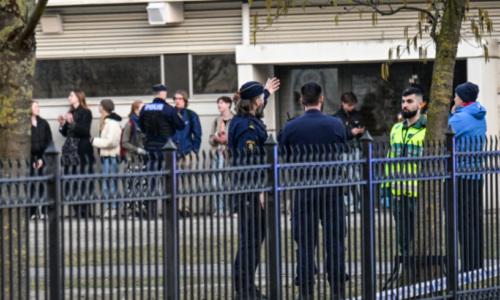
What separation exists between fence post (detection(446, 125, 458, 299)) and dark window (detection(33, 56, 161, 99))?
330 inches

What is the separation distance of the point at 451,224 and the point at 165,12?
26.8 ft

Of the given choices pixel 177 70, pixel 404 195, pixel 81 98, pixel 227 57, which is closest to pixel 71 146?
pixel 81 98

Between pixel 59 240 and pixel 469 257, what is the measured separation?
3.78 metres

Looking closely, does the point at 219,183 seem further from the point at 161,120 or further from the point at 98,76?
the point at 98,76

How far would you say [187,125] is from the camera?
13.9m

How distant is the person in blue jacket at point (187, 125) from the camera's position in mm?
13773

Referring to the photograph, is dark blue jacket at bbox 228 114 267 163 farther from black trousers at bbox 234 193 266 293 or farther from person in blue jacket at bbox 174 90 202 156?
person in blue jacket at bbox 174 90 202 156

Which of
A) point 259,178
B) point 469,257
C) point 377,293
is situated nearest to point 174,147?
point 259,178

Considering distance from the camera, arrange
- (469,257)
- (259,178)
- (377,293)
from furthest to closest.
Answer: (469,257) → (377,293) → (259,178)

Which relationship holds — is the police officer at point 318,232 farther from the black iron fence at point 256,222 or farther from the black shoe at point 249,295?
the black shoe at point 249,295

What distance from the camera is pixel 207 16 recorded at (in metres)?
14.7

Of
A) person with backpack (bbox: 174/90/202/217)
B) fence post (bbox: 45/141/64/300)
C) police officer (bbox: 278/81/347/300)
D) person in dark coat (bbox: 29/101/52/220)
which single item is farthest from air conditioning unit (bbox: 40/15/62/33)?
fence post (bbox: 45/141/64/300)

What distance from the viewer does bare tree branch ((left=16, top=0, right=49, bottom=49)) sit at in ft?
17.9

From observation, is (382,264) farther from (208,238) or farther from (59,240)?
(59,240)
